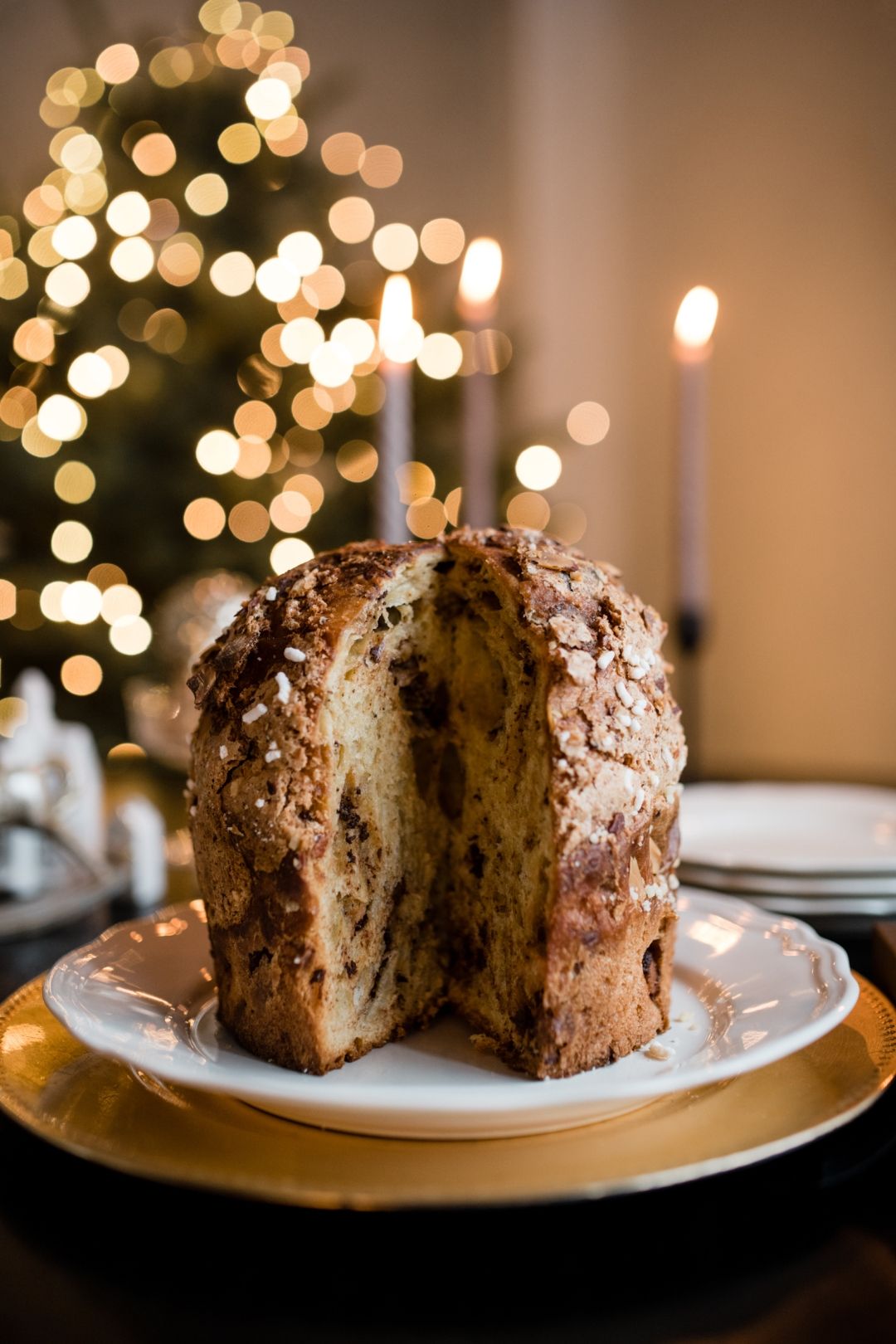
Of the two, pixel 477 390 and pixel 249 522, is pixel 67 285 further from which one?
pixel 477 390

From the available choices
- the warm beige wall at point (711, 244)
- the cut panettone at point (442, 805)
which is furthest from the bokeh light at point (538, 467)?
the cut panettone at point (442, 805)

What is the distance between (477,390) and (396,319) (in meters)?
0.26

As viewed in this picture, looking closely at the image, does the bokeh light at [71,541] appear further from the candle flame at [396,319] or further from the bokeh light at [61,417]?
the candle flame at [396,319]

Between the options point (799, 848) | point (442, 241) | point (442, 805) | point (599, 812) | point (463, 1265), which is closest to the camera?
point (463, 1265)

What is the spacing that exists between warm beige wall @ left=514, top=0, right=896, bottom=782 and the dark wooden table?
2.43m

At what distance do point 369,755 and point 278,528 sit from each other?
2983 millimetres

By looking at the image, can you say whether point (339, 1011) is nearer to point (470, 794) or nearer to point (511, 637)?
point (470, 794)

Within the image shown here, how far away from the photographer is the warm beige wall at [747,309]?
11.7 feet

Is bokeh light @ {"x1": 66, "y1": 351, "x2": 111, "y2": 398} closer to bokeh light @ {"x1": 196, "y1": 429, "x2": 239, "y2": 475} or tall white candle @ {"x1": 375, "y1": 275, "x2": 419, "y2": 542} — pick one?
bokeh light @ {"x1": 196, "y1": 429, "x2": 239, "y2": 475}

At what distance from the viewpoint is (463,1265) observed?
0.81 m

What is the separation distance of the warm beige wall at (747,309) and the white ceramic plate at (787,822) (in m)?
1.00

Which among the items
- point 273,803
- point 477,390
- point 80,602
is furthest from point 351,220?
point 273,803

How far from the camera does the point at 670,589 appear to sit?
175 inches

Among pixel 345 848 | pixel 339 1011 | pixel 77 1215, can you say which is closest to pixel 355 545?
pixel 345 848
